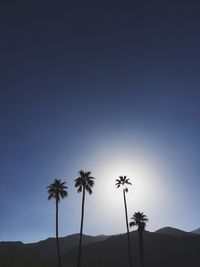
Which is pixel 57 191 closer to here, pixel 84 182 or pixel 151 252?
pixel 84 182

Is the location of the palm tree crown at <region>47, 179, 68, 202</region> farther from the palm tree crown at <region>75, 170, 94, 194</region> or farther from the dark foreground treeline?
the dark foreground treeline

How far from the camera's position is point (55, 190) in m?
59.5

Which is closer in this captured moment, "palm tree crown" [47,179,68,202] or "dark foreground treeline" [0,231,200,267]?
"palm tree crown" [47,179,68,202]

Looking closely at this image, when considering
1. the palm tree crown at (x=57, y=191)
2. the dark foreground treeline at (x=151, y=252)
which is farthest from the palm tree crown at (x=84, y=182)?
the dark foreground treeline at (x=151, y=252)

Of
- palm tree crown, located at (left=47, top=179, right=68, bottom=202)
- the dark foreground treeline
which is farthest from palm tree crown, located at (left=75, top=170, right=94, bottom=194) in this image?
the dark foreground treeline

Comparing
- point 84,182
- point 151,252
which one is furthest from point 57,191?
point 151,252

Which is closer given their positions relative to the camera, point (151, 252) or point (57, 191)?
point (57, 191)

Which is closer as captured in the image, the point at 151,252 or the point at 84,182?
the point at 84,182

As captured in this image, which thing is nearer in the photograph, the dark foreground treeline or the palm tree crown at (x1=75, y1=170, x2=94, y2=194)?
the palm tree crown at (x1=75, y1=170, x2=94, y2=194)

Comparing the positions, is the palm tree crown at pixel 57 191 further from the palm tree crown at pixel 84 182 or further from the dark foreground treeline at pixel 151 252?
the dark foreground treeline at pixel 151 252

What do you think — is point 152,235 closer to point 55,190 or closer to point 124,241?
point 124,241

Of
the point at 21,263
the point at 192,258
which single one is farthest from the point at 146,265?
the point at 21,263

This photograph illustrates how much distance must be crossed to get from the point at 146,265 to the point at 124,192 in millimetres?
50406

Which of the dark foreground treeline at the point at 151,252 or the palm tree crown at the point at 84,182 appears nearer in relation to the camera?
the palm tree crown at the point at 84,182
